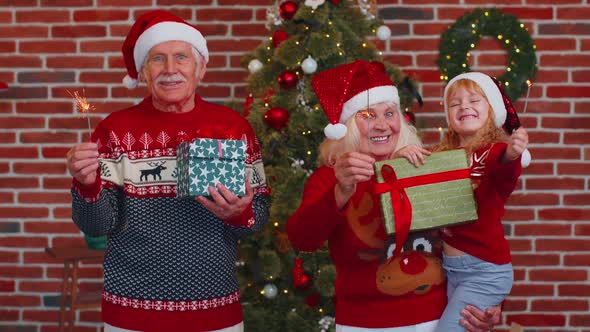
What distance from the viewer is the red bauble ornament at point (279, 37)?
3.05 meters

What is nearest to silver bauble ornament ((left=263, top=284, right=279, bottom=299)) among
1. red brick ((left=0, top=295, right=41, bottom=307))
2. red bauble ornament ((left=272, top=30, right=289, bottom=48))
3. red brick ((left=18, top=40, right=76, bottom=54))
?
red bauble ornament ((left=272, top=30, right=289, bottom=48))

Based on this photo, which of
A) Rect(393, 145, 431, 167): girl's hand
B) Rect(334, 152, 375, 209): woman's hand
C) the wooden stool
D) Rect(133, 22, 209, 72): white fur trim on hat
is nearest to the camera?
Rect(334, 152, 375, 209): woman's hand

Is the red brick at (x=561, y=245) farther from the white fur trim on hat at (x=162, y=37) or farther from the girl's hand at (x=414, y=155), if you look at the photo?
the white fur trim on hat at (x=162, y=37)

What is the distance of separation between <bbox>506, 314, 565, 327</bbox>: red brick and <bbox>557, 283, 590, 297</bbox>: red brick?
133 millimetres

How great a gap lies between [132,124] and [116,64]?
1771 mm

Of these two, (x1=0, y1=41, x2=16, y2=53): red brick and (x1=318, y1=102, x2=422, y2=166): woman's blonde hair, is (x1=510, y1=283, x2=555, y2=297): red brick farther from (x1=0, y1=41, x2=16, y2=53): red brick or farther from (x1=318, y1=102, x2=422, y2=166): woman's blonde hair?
(x1=0, y1=41, x2=16, y2=53): red brick

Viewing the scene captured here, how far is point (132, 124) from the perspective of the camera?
2.08 m

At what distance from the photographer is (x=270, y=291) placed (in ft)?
10.0

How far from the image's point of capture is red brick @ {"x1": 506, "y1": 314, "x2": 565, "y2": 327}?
3.71m

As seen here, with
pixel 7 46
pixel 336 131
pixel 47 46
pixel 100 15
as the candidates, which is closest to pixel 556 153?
pixel 336 131

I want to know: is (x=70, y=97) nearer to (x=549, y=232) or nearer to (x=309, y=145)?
(x=309, y=145)

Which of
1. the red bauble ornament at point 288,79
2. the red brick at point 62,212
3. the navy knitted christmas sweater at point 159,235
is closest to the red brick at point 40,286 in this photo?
the red brick at point 62,212

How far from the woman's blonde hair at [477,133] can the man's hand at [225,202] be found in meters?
0.67

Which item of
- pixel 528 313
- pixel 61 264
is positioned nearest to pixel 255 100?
pixel 61 264
